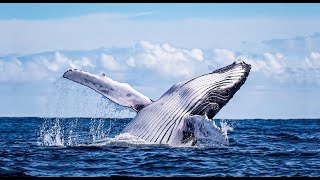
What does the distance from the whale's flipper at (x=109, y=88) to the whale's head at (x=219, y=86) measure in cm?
141

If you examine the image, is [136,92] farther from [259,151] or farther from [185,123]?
[259,151]

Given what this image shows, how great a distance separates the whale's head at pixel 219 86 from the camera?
14.0 meters

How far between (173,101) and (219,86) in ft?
3.70

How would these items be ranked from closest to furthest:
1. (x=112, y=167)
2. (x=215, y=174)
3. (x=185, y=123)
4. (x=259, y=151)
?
(x=215, y=174), (x=112, y=167), (x=185, y=123), (x=259, y=151)

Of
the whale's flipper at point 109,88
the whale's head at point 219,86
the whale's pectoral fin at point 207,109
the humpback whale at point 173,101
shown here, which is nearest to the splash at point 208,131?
the humpback whale at point 173,101

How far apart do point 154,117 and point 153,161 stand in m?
1.23

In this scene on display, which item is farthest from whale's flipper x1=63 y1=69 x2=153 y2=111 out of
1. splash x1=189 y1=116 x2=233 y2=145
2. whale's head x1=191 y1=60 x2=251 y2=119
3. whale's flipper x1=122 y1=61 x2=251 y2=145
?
splash x1=189 y1=116 x2=233 y2=145

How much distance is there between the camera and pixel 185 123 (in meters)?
13.5

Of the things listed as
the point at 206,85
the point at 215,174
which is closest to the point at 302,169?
the point at 215,174

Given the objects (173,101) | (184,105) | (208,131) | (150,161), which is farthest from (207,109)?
(150,161)

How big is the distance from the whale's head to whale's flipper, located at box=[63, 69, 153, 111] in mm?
1409

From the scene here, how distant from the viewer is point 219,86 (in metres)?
14.2

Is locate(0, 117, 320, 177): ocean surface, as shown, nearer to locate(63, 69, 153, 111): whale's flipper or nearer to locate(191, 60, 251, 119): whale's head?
locate(63, 69, 153, 111): whale's flipper

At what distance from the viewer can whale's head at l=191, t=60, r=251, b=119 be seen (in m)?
14.0
